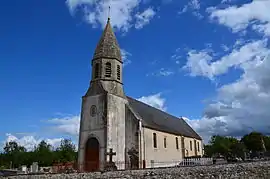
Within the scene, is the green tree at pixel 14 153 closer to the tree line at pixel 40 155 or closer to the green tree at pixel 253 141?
the tree line at pixel 40 155

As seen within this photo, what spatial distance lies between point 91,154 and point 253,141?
33.7 meters

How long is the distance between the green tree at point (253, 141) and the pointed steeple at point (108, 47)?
105ft

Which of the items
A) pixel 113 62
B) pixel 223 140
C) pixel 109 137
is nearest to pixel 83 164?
pixel 109 137

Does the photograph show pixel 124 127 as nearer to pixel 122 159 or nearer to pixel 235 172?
pixel 122 159

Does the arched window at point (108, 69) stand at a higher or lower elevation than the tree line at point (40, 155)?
higher

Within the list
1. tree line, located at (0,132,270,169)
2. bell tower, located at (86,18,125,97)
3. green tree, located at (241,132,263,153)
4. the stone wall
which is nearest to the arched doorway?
bell tower, located at (86,18,125,97)

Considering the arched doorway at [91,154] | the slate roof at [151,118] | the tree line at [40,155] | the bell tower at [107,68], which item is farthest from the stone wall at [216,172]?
the tree line at [40,155]

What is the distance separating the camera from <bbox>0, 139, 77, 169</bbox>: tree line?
59463 mm

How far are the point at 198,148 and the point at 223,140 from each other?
15321 mm

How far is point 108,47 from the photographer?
1220 inches

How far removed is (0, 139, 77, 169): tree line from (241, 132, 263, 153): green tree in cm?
3275

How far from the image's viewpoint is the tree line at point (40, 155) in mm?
59463

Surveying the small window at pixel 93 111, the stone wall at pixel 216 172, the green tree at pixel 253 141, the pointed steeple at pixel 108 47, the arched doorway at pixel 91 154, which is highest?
the pointed steeple at pixel 108 47

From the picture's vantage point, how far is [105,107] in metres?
28.1
